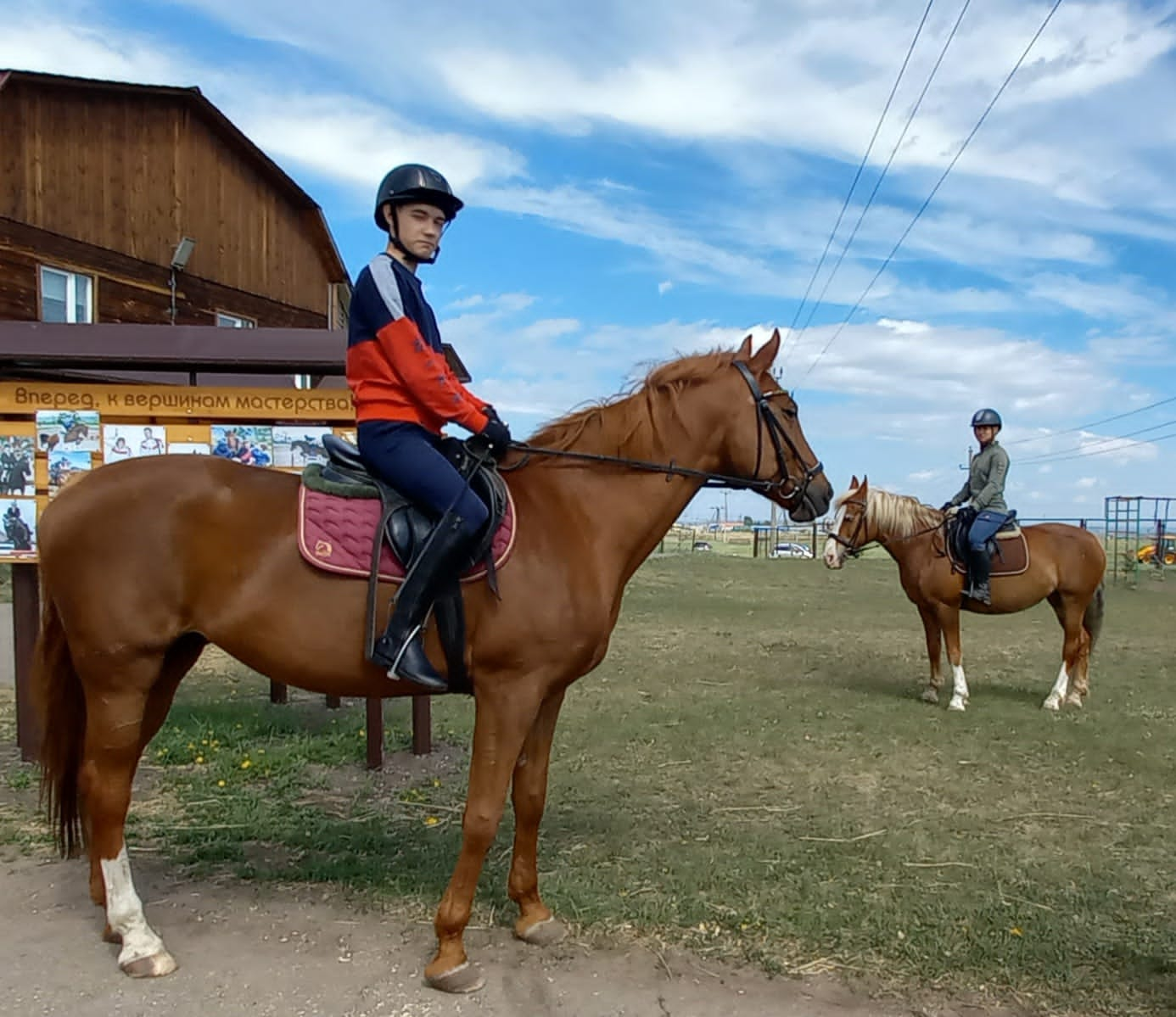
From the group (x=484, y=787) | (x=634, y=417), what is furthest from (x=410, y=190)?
(x=484, y=787)

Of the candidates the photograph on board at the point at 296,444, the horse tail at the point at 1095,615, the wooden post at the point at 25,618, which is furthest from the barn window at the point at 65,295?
the horse tail at the point at 1095,615

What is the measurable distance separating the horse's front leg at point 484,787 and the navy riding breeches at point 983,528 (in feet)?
23.7

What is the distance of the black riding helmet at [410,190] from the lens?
12.3 ft

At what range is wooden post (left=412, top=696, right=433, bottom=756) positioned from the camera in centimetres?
687

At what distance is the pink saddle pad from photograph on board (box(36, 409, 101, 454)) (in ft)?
10.9

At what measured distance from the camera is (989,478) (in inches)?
380

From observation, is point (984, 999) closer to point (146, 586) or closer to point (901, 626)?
point (146, 586)

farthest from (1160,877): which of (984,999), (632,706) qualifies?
(632,706)

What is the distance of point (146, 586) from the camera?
3754mm

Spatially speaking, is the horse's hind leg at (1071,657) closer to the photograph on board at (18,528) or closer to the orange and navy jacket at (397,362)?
the orange and navy jacket at (397,362)

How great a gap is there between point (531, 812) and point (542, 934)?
0.51 m

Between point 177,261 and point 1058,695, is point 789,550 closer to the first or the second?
point 177,261

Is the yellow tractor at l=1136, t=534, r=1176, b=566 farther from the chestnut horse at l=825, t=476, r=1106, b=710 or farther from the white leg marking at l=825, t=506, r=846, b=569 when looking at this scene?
the white leg marking at l=825, t=506, r=846, b=569

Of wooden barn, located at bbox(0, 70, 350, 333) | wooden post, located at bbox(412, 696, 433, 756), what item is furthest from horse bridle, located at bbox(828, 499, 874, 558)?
wooden barn, located at bbox(0, 70, 350, 333)
